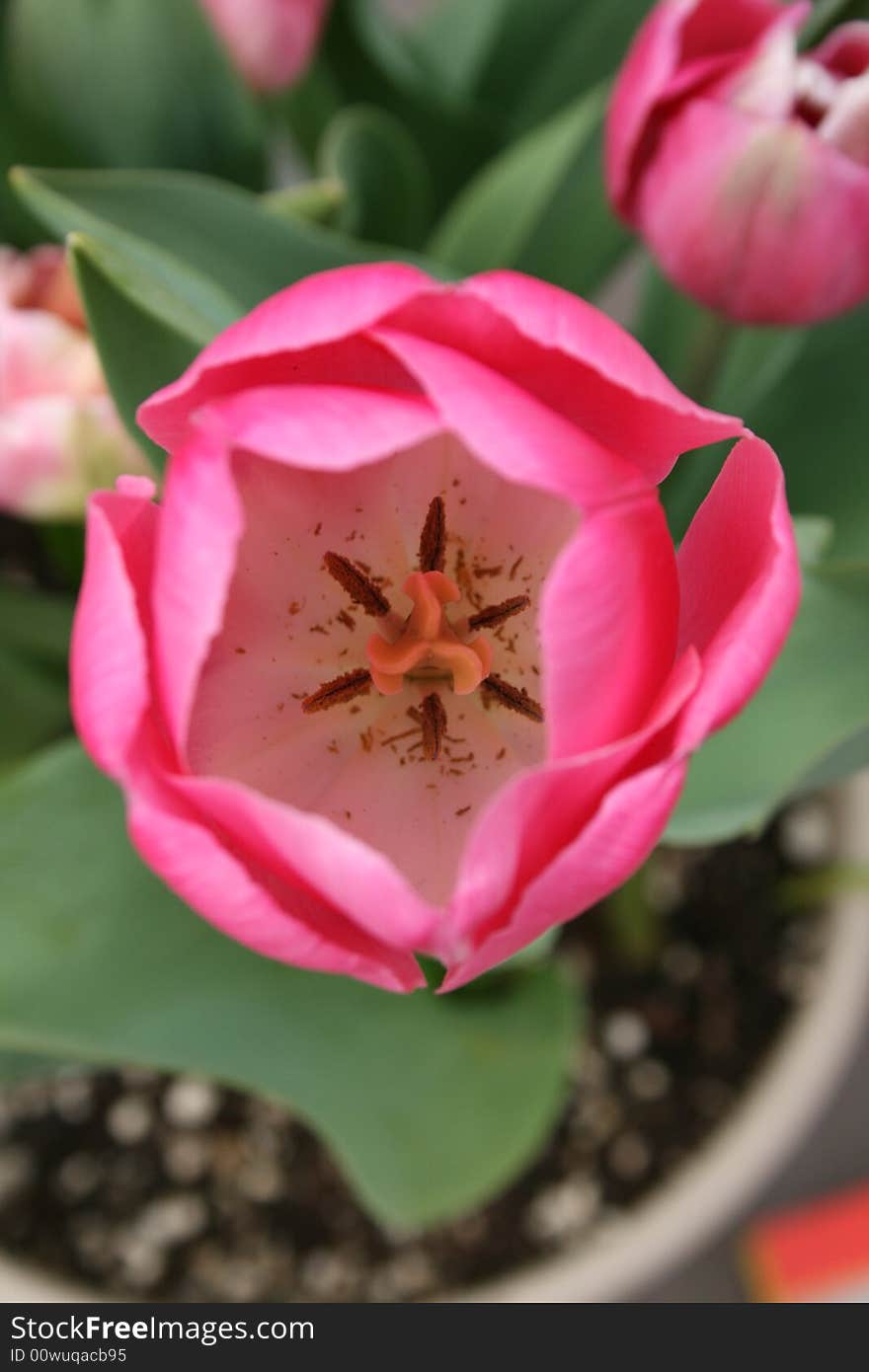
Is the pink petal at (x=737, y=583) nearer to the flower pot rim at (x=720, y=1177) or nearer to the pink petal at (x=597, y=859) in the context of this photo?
the pink petal at (x=597, y=859)

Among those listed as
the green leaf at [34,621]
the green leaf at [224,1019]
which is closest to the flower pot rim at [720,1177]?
the green leaf at [224,1019]

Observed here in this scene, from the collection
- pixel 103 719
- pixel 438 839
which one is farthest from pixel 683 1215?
pixel 103 719

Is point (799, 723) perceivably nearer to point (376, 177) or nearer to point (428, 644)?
point (428, 644)

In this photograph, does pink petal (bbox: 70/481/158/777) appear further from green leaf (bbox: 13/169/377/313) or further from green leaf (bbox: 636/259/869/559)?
green leaf (bbox: 636/259/869/559)

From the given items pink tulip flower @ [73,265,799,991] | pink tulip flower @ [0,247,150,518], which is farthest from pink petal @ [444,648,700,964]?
pink tulip flower @ [0,247,150,518]
